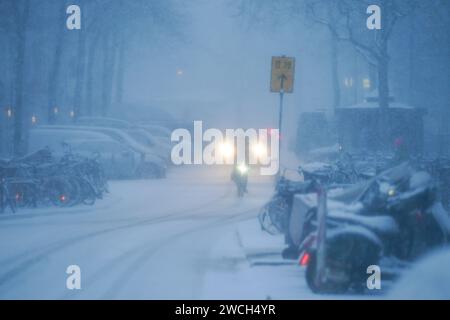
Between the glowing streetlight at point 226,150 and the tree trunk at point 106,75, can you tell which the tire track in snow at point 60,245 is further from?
the tree trunk at point 106,75

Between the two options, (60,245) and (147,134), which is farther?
(147,134)

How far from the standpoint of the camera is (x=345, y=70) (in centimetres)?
3044

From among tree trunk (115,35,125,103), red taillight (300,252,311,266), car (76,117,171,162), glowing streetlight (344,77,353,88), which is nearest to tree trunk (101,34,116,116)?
tree trunk (115,35,125,103)

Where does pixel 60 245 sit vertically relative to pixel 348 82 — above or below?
below

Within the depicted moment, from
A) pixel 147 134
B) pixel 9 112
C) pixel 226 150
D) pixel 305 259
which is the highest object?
pixel 9 112

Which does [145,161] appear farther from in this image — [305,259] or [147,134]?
[305,259]

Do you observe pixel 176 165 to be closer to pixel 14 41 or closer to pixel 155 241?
pixel 14 41

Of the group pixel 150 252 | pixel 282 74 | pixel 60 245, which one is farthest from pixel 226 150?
pixel 150 252

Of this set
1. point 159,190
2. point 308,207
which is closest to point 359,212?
point 308,207

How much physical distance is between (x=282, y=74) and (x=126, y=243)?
10.2ft

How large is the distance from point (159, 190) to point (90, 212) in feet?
12.2

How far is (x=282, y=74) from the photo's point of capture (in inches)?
343

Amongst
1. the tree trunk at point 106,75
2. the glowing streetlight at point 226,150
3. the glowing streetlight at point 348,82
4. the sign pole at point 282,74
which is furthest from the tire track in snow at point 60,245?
the glowing streetlight at point 348,82

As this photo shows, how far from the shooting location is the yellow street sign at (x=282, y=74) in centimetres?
860
